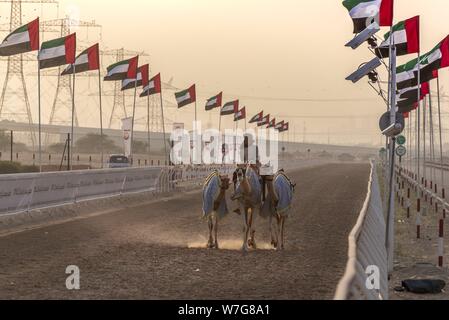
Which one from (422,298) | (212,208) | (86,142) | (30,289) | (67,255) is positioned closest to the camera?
(30,289)

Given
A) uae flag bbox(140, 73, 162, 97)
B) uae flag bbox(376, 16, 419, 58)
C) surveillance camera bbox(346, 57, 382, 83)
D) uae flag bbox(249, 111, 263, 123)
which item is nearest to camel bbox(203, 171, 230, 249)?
surveillance camera bbox(346, 57, 382, 83)

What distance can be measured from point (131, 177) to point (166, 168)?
193 inches

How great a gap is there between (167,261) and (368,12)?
28.8 feet

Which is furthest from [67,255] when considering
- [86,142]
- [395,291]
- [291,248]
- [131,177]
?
[86,142]

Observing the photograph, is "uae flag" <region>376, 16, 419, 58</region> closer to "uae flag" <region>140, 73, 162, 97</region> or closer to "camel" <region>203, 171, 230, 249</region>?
"camel" <region>203, 171, 230, 249</region>

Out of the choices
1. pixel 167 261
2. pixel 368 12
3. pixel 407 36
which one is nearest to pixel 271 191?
pixel 167 261

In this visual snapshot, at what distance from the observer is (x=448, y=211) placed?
23.9m

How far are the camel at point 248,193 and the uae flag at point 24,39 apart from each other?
46.8ft

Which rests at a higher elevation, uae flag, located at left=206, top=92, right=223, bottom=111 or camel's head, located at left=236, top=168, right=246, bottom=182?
uae flag, located at left=206, top=92, right=223, bottom=111

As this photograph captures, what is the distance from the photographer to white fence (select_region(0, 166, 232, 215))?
57.3ft

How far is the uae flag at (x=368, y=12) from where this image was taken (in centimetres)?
1684

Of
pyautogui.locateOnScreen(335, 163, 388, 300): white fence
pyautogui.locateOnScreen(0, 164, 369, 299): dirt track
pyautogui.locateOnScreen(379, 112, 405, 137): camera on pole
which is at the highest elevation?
pyautogui.locateOnScreen(379, 112, 405, 137): camera on pole

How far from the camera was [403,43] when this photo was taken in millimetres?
21328

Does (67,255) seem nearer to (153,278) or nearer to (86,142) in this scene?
(153,278)
